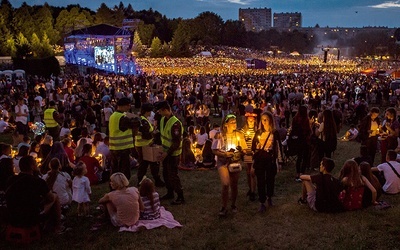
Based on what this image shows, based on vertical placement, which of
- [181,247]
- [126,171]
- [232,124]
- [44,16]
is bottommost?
[181,247]

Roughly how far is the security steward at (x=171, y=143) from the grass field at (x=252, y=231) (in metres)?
0.40

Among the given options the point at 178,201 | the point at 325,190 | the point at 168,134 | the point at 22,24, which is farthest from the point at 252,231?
the point at 22,24

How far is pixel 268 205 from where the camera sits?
722 centimetres

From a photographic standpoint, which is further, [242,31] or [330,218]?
[242,31]

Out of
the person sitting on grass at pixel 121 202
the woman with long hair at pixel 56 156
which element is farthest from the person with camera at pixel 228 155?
the woman with long hair at pixel 56 156

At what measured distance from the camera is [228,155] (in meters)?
6.45

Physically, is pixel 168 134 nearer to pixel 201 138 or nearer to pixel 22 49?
pixel 201 138

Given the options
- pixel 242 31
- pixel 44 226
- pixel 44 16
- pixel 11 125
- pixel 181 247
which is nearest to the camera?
pixel 181 247

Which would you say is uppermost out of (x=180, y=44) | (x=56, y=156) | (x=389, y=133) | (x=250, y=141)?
(x=180, y=44)

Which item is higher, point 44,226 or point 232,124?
point 232,124

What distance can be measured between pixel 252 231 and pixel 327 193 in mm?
1290

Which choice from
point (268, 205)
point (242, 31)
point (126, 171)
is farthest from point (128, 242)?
point (242, 31)

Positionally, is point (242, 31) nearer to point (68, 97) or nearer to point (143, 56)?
point (143, 56)

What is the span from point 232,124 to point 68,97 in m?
13.1
